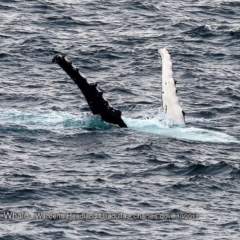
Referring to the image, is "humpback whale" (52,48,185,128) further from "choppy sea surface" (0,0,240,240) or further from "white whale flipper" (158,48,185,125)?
"choppy sea surface" (0,0,240,240)

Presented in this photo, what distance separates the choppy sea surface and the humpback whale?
41cm

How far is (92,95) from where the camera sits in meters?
38.4

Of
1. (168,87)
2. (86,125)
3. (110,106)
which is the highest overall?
(168,87)

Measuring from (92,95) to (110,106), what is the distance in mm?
1086

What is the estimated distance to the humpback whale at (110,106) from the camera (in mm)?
38094

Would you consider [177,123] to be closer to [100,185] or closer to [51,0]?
[100,185]

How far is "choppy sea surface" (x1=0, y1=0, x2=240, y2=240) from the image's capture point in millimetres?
31297

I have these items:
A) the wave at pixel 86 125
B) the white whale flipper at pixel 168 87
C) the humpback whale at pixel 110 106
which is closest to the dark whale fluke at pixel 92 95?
the humpback whale at pixel 110 106

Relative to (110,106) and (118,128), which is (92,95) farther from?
(118,128)

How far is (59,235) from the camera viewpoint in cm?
2983

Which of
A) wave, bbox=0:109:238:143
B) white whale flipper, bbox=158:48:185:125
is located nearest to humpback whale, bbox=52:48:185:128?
white whale flipper, bbox=158:48:185:125

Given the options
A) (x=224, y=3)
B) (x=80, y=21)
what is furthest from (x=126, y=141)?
(x=224, y=3)

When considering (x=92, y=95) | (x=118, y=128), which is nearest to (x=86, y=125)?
(x=118, y=128)

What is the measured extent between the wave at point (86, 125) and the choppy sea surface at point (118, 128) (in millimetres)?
49
